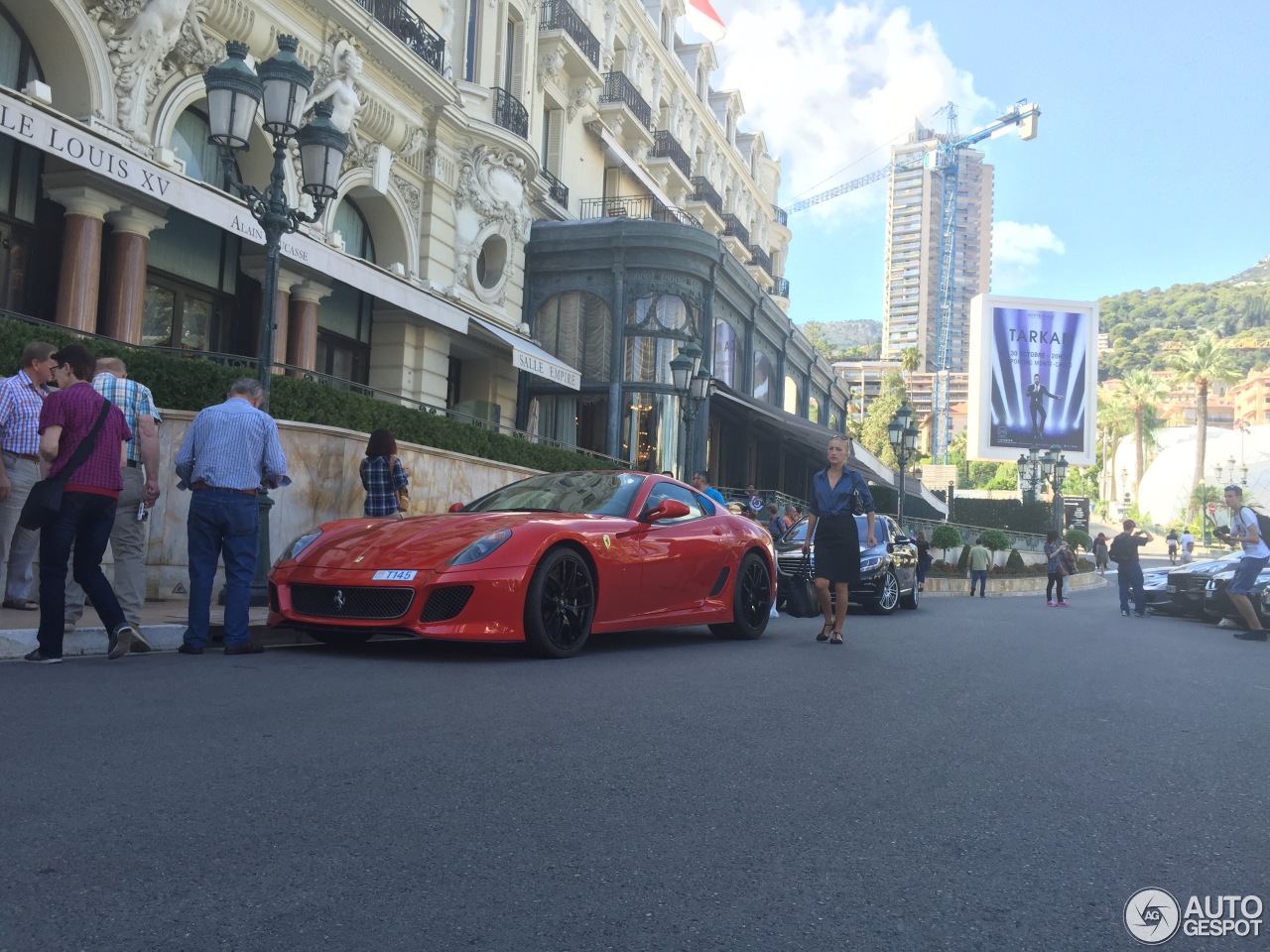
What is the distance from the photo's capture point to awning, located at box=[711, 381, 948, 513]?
2548 cm

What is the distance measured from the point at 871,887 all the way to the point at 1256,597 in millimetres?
13425

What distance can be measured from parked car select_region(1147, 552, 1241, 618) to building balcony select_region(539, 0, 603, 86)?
16.5 metres


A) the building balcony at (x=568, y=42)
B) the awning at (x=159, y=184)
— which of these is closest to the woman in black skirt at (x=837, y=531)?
the awning at (x=159, y=184)

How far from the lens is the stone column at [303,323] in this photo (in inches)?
692

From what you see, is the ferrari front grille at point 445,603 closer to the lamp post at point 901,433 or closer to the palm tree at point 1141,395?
the lamp post at point 901,433

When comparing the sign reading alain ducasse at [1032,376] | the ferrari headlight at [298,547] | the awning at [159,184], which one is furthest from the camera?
the sign reading alain ducasse at [1032,376]

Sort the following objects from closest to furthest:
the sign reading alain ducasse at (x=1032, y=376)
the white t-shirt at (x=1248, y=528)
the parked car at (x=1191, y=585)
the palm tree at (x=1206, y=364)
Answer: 1. the white t-shirt at (x=1248, y=528)
2. the parked car at (x=1191, y=585)
3. the sign reading alain ducasse at (x=1032, y=376)
4. the palm tree at (x=1206, y=364)

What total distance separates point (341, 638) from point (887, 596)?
936 centimetres

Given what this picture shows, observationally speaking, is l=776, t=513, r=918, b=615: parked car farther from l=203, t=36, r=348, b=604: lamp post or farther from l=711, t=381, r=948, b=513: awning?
l=203, t=36, r=348, b=604: lamp post

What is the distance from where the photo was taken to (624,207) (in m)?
28.8

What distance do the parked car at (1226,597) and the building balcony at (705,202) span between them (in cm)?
2315

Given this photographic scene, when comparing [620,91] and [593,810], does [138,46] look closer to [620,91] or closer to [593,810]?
[593,810]

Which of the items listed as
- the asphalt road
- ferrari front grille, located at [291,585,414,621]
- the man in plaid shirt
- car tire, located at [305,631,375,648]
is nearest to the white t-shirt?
the asphalt road

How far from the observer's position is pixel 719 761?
391 centimetres
